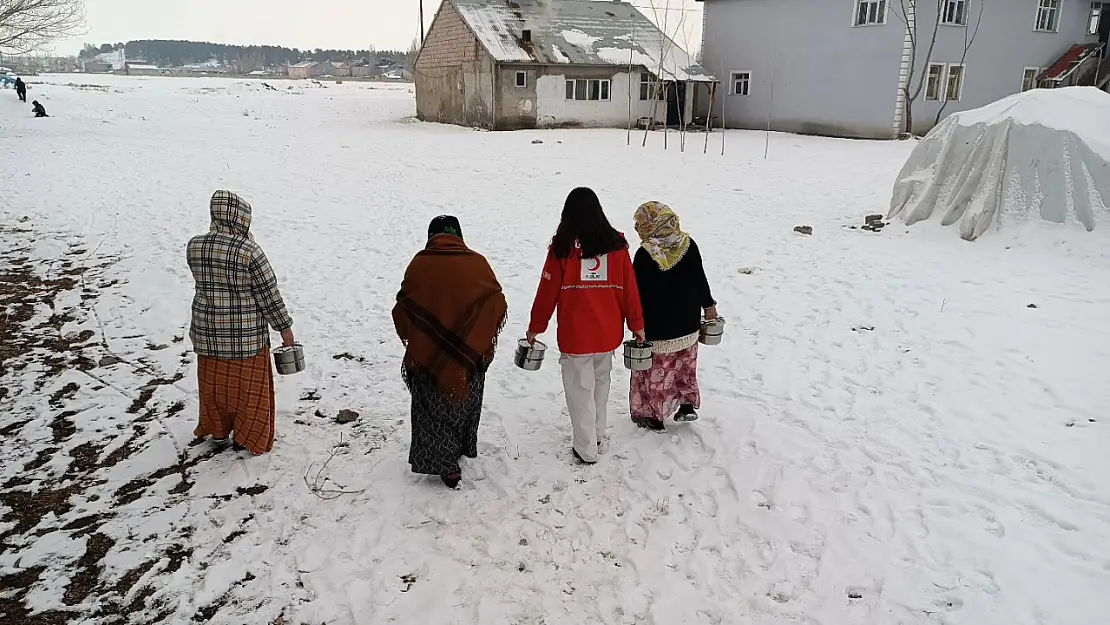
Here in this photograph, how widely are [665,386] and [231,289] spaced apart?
2895 millimetres

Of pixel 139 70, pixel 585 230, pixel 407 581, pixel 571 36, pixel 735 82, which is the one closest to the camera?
pixel 407 581

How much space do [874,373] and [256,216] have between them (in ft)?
32.8

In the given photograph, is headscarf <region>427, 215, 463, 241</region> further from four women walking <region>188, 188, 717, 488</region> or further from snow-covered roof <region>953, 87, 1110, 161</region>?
snow-covered roof <region>953, 87, 1110, 161</region>

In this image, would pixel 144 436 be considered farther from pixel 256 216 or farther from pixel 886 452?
pixel 256 216

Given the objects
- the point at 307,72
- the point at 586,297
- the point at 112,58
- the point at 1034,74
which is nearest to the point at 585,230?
the point at 586,297

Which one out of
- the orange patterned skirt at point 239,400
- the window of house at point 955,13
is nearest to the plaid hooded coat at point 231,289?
the orange patterned skirt at point 239,400

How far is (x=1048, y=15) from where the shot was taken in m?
24.9

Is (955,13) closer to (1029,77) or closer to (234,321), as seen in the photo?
(1029,77)

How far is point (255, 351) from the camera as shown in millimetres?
4480

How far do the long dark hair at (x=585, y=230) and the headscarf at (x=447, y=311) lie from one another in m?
0.51

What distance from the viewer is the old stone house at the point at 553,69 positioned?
27375mm

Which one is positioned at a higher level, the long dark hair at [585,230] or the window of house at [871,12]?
the window of house at [871,12]

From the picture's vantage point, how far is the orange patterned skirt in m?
4.52

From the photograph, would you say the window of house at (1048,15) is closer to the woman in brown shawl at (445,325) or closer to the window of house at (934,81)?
the window of house at (934,81)
